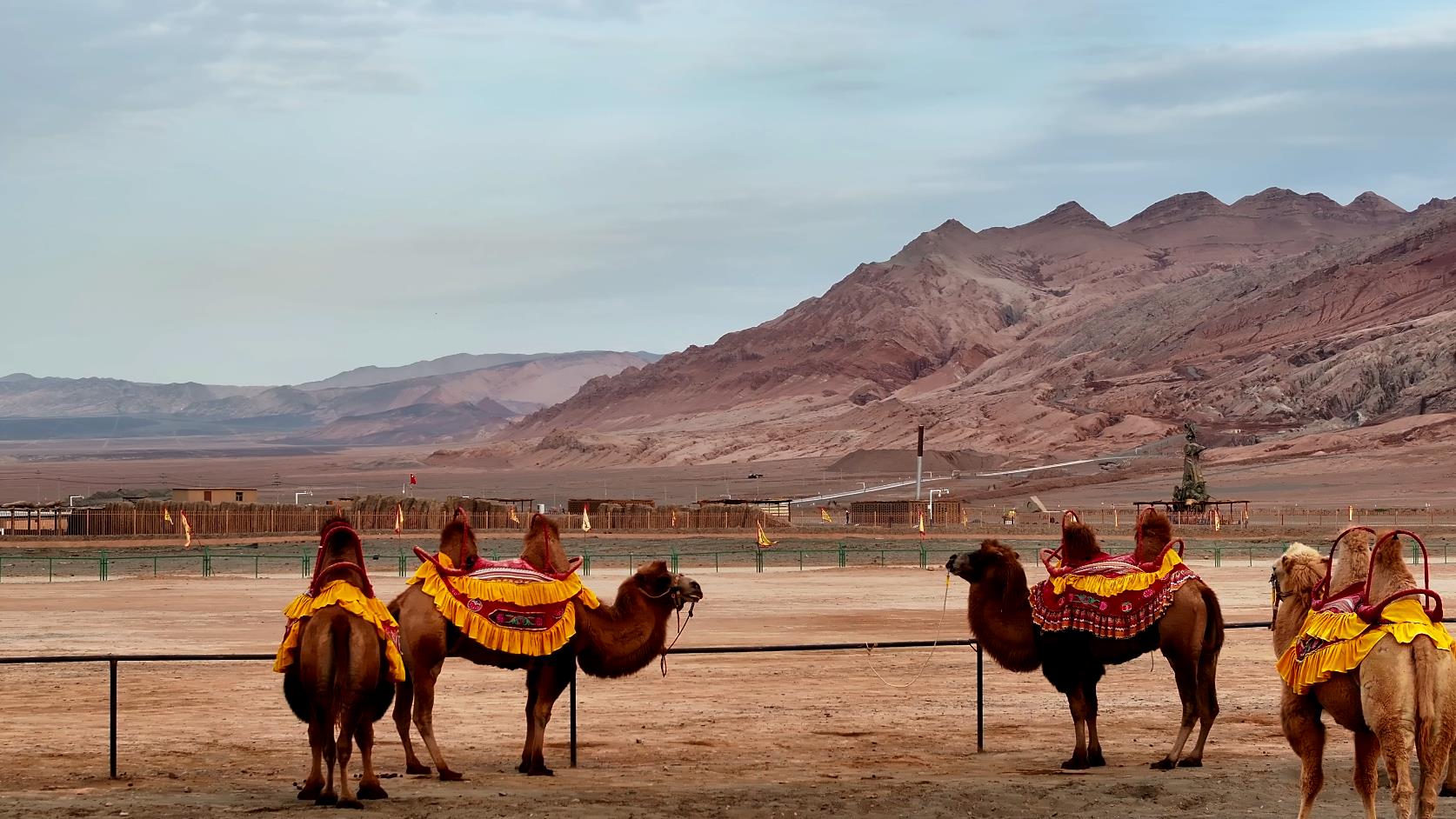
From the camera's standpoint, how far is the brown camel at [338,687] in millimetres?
12203

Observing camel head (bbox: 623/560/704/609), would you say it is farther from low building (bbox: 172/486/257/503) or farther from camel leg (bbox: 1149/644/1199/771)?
low building (bbox: 172/486/257/503)

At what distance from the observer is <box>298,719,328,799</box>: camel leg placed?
1227 centimetres

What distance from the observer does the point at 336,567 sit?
12.7m

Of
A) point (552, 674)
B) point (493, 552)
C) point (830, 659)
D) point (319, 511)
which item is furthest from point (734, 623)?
point (319, 511)

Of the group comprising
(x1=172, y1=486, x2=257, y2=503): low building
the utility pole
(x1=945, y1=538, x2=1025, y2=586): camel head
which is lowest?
(x1=945, y1=538, x2=1025, y2=586): camel head

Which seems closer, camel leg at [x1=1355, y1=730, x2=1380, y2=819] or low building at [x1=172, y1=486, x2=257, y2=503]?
camel leg at [x1=1355, y1=730, x2=1380, y2=819]

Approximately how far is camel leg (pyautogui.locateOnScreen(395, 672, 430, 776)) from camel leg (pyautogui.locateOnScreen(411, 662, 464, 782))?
8cm

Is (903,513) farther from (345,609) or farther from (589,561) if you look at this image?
(345,609)

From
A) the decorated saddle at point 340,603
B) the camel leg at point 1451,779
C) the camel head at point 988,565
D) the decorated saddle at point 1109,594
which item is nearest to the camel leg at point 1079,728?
the decorated saddle at point 1109,594

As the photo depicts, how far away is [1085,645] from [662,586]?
3789 mm

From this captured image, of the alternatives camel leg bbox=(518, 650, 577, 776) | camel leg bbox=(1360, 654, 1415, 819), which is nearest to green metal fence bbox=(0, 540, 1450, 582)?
camel leg bbox=(518, 650, 577, 776)

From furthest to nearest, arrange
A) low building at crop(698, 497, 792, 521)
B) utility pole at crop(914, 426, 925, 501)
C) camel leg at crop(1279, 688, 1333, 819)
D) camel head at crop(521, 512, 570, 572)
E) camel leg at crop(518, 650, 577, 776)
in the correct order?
utility pole at crop(914, 426, 925, 501)
low building at crop(698, 497, 792, 521)
camel head at crop(521, 512, 570, 572)
camel leg at crop(518, 650, 577, 776)
camel leg at crop(1279, 688, 1333, 819)

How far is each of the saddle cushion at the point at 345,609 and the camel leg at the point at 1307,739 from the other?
253 inches

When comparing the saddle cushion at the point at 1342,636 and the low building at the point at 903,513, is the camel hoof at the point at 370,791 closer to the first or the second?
the saddle cushion at the point at 1342,636
